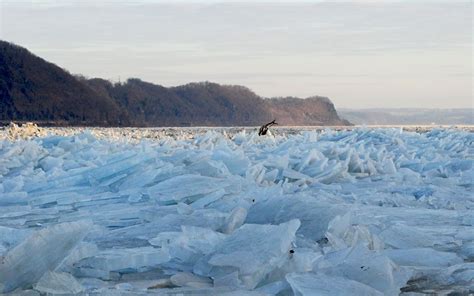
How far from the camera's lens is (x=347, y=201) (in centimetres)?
518

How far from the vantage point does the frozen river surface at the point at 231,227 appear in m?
2.71

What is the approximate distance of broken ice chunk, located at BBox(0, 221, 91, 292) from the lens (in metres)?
2.65

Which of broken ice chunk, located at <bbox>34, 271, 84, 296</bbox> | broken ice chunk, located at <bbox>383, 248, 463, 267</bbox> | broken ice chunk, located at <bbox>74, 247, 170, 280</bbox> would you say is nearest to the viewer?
broken ice chunk, located at <bbox>34, 271, 84, 296</bbox>

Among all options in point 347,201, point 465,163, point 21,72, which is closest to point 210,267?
point 347,201

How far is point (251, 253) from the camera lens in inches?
113

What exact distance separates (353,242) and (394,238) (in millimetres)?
367

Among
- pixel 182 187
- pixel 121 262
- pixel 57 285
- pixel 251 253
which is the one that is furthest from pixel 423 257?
pixel 182 187

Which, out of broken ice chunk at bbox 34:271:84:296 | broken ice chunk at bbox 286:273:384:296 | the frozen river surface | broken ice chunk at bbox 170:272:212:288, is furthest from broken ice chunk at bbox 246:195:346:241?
broken ice chunk at bbox 34:271:84:296

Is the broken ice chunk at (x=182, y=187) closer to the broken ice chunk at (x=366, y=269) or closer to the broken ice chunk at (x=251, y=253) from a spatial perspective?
the broken ice chunk at (x=251, y=253)

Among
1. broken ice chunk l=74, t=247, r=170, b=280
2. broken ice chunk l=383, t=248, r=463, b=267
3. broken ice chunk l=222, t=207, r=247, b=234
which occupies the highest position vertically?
broken ice chunk l=222, t=207, r=247, b=234

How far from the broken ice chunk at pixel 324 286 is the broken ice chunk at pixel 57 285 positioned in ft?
2.52

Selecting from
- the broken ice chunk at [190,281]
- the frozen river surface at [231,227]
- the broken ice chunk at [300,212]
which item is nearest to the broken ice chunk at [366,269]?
the frozen river surface at [231,227]

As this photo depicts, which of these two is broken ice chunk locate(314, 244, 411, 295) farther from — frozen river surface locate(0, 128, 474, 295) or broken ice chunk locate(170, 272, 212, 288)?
broken ice chunk locate(170, 272, 212, 288)

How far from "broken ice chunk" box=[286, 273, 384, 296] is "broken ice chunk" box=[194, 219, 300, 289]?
209 mm
